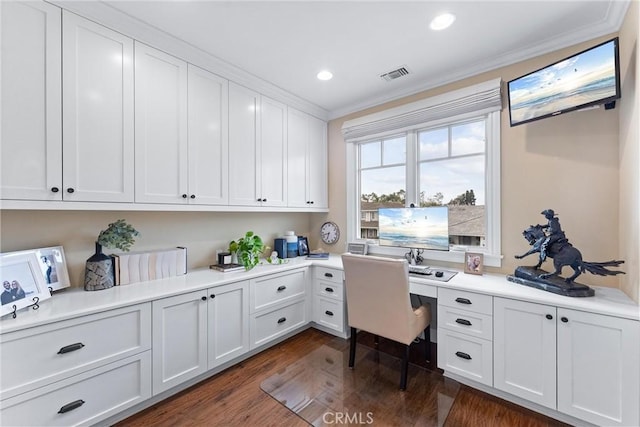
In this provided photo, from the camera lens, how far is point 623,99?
1.74m

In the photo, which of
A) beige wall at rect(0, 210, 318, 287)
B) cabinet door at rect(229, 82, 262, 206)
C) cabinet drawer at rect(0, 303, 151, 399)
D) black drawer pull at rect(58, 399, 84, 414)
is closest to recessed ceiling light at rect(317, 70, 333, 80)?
cabinet door at rect(229, 82, 262, 206)

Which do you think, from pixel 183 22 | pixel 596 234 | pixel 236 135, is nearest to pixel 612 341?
pixel 596 234

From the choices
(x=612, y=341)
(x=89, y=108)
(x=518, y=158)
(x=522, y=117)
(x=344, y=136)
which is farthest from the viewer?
(x=344, y=136)

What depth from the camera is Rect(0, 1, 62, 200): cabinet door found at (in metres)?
1.41

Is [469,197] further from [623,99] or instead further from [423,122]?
[623,99]

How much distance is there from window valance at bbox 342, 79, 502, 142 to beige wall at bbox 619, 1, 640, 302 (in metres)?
0.73

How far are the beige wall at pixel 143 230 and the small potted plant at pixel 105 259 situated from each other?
0.43ft

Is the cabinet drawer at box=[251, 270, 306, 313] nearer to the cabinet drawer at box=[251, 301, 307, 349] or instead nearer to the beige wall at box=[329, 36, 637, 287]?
the cabinet drawer at box=[251, 301, 307, 349]

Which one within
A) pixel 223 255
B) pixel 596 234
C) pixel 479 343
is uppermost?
pixel 596 234

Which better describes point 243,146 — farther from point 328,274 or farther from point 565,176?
point 565,176

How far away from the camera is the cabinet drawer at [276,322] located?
7.78 ft

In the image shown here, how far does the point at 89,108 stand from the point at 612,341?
3.41 meters

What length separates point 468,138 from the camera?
8.35 ft

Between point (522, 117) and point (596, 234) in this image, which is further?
point (522, 117)
